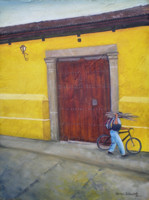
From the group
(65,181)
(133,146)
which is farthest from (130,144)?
(65,181)

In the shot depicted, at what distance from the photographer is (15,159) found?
5000 millimetres

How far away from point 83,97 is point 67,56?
4.15 ft

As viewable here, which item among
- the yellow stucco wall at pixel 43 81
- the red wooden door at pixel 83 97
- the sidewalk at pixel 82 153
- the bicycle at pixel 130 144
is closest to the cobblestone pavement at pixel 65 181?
the sidewalk at pixel 82 153

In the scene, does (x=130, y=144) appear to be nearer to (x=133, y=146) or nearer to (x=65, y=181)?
(x=133, y=146)

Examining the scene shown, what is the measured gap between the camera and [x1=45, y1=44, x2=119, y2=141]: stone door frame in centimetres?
537

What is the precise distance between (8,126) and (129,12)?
5071 mm

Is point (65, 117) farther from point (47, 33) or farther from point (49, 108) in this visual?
point (47, 33)

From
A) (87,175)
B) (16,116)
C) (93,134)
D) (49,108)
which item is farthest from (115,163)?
(16,116)

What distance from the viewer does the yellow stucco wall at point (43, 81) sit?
16.9ft

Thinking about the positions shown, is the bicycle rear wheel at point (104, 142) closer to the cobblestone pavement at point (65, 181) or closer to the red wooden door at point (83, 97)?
the red wooden door at point (83, 97)

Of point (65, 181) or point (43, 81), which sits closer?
point (65, 181)

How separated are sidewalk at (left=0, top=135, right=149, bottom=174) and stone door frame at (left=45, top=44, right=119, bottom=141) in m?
0.58

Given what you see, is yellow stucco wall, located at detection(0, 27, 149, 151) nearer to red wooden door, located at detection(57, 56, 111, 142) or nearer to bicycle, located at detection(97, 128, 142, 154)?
bicycle, located at detection(97, 128, 142, 154)

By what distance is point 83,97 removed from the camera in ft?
19.6
